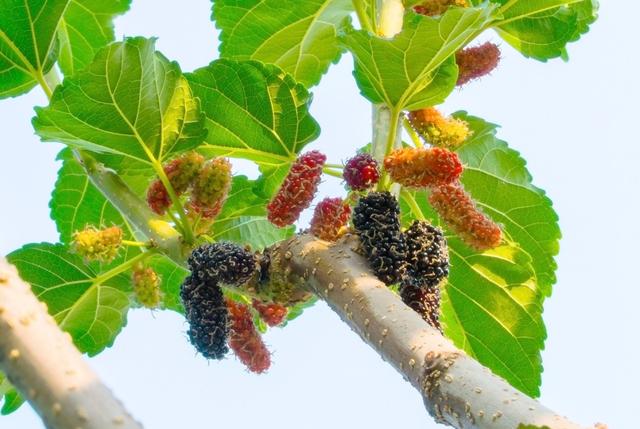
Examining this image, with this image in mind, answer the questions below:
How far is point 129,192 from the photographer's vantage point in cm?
205

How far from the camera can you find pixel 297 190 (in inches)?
71.9

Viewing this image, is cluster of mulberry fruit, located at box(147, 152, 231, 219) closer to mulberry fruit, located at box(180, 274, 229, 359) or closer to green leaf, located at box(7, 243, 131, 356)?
mulberry fruit, located at box(180, 274, 229, 359)

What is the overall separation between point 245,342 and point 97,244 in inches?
16.2

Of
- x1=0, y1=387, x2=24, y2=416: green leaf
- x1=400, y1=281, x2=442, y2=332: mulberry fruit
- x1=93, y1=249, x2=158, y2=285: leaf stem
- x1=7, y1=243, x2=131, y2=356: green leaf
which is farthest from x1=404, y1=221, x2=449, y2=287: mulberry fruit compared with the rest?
x1=0, y1=387, x2=24, y2=416: green leaf

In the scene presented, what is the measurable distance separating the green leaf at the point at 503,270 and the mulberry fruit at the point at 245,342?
48 cm

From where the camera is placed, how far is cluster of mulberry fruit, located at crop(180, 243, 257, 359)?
68.6 inches

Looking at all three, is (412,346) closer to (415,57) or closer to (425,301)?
(425,301)

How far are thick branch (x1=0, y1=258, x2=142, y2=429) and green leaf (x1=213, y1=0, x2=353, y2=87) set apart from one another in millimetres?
1736

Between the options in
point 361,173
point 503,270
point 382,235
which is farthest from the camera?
point 503,270

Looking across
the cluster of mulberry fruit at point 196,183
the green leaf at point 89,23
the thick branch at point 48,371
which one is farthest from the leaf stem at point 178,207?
the thick branch at point 48,371

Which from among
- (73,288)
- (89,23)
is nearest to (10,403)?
(73,288)

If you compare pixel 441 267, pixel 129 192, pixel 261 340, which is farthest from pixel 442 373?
pixel 129 192

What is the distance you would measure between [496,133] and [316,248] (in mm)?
767

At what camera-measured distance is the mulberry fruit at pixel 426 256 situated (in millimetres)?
1620
